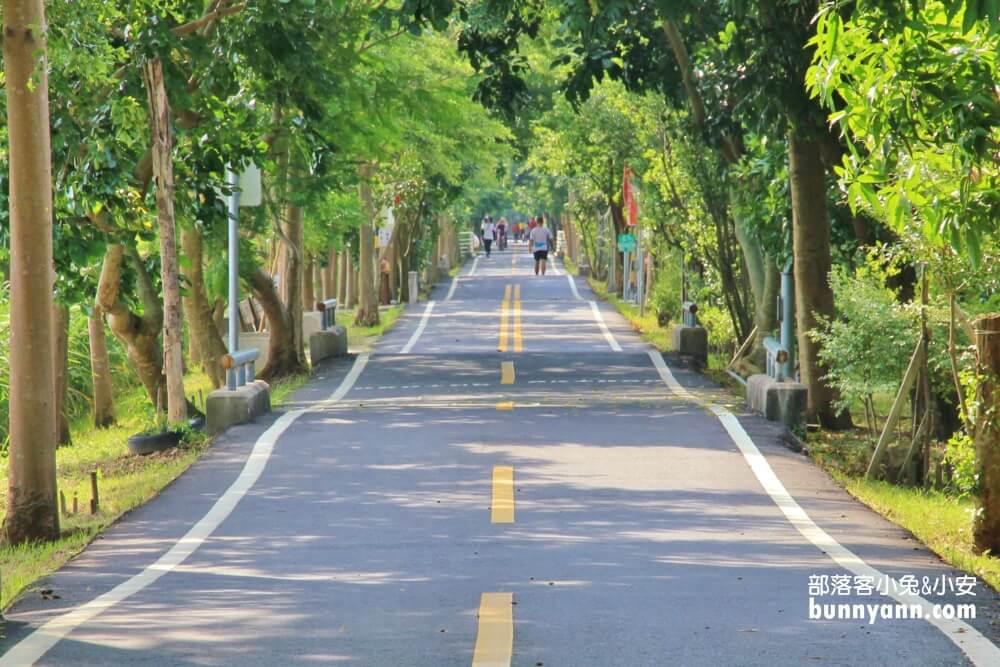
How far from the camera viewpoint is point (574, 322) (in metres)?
40.8

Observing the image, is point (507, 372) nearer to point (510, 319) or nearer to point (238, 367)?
point (238, 367)

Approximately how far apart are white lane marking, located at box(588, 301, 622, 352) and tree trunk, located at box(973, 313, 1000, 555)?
19.9 meters

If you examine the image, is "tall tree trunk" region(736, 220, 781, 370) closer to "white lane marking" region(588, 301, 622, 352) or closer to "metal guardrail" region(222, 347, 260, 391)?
"white lane marking" region(588, 301, 622, 352)

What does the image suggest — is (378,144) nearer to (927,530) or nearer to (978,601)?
(927,530)

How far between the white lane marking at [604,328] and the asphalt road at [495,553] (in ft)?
35.9

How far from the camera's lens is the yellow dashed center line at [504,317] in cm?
3397

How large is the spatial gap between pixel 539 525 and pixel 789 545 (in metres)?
1.94

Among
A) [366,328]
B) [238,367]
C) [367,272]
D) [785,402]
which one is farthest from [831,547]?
[367,272]

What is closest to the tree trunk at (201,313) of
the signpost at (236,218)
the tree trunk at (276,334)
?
the tree trunk at (276,334)

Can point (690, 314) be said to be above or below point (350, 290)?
above

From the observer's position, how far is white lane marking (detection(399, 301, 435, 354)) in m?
33.6

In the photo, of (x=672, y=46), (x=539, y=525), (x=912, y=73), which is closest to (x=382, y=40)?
(x=672, y=46)

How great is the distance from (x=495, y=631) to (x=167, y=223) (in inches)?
490

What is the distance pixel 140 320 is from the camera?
24844 mm
